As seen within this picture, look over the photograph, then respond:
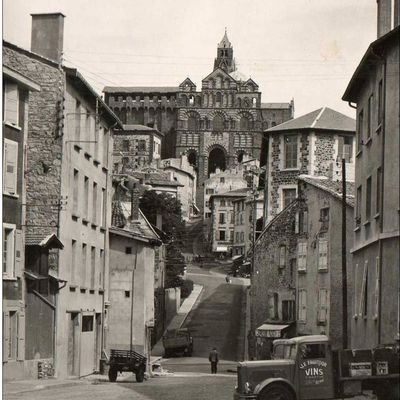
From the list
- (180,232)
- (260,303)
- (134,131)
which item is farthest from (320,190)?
(134,131)

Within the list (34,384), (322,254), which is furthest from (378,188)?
(34,384)

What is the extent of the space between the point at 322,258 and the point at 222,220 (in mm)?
79911

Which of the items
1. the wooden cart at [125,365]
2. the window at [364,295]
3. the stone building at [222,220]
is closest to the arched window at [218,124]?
the stone building at [222,220]

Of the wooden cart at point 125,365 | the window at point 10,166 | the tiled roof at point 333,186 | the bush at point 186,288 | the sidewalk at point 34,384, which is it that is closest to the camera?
the tiled roof at point 333,186

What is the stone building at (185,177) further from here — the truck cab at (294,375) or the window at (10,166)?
the truck cab at (294,375)

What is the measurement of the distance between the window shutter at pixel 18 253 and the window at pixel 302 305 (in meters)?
6.28

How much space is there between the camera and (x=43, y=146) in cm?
2511

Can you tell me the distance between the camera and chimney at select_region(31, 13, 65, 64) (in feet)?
79.0

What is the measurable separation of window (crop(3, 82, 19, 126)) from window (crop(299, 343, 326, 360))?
896 cm

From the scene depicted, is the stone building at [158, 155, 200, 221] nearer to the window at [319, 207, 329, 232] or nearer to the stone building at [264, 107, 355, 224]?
the stone building at [264, 107, 355, 224]

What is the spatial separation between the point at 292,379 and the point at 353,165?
556 cm

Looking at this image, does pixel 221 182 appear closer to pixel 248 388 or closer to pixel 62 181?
pixel 62 181

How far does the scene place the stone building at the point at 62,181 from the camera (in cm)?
2484

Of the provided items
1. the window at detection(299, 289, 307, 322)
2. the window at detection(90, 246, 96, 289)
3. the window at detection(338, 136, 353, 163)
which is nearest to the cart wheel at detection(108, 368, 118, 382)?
the window at detection(90, 246, 96, 289)
